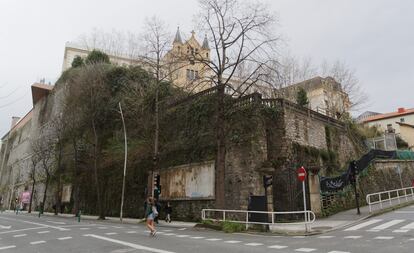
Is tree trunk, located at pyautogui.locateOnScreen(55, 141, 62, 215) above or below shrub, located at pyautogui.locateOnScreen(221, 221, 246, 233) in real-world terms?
above

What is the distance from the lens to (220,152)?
61.8 ft

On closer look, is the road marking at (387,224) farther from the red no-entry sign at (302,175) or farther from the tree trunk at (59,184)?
the tree trunk at (59,184)

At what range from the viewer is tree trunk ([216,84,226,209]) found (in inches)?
734

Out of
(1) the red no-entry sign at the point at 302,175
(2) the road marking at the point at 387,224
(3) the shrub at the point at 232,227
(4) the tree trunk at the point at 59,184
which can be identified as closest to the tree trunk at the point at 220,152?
(3) the shrub at the point at 232,227

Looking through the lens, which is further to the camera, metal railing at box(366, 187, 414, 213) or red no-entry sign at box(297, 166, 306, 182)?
metal railing at box(366, 187, 414, 213)

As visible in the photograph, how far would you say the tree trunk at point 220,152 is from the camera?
734 inches

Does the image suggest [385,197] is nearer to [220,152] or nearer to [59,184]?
[220,152]

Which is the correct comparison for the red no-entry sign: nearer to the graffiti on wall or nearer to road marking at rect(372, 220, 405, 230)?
road marking at rect(372, 220, 405, 230)

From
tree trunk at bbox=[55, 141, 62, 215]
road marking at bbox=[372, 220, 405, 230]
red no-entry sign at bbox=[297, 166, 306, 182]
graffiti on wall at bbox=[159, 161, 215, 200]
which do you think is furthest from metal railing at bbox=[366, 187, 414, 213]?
tree trunk at bbox=[55, 141, 62, 215]

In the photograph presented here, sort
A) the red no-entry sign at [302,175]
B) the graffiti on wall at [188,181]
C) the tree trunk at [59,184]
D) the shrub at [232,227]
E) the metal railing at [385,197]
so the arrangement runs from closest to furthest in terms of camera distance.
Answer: the red no-entry sign at [302,175] → the shrub at [232,227] → the metal railing at [385,197] → the graffiti on wall at [188,181] → the tree trunk at [59,184]

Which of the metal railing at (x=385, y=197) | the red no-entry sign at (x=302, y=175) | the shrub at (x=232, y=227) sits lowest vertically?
the shrub at (x=232, y=227)

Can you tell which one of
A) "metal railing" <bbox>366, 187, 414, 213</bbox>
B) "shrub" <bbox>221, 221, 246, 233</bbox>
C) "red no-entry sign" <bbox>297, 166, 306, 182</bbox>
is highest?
"red no-entry sign" <bbox>297, 166, 306, 182</bbox>

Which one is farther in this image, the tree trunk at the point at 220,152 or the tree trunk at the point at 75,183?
the tree trunk at the point at 75,183

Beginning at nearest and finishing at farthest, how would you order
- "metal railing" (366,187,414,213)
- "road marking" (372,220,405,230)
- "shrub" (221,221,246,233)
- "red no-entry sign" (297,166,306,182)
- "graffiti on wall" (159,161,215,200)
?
"road marking" (372,220,405,230), "red no-entry sign" (297,166,306,182), "shrub" (221,221,246,233), "metal railing" (366,187,414,213), "graffiti on wall" (159,161,215,200)
